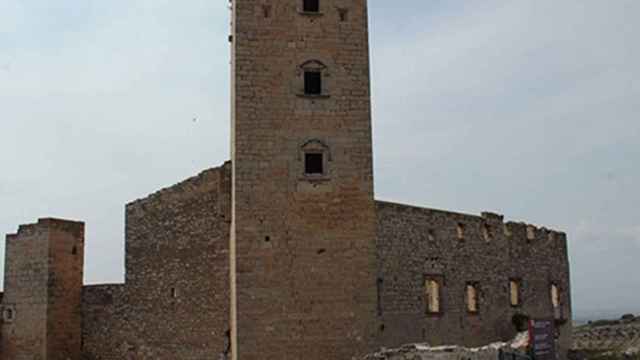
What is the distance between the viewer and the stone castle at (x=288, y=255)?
21031mm

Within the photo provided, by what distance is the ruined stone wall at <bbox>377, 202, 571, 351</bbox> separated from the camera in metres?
25.6

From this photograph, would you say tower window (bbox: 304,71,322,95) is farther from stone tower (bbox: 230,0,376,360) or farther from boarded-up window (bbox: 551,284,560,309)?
boarded-up window (bbox: 551,284,560,309)

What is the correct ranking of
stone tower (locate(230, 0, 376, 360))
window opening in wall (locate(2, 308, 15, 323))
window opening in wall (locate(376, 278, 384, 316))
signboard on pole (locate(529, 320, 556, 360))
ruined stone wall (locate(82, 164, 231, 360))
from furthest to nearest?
window opening in wall (locate(2, 308, 15, 323)), window opening in wall (locate(376, 278, 384, 316)), ruined stone wall (locate(82, 164, 231, 360)), stone tower (locate(230, 0, 376, 360)), signboard on pole (locate(529, 320, 556, 360))

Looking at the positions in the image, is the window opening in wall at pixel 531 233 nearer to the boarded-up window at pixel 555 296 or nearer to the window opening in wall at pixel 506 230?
the window opening in wall at pixel 506 230

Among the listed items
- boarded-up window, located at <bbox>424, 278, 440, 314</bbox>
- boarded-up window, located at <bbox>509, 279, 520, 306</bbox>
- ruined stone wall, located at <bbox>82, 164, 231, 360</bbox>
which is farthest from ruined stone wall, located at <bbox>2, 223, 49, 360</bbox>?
boarded-up window, located at <bbox>509, 279, 520, 306</bbox>

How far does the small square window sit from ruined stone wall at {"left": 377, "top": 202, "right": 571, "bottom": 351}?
14.0 ft

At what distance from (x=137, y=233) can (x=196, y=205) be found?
2301 mm

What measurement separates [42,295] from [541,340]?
16396 millimetres

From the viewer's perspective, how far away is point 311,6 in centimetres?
2212

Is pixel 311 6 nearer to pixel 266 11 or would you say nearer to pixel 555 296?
pixel 266 11

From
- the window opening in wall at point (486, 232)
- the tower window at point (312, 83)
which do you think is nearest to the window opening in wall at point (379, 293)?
the window opening in wall at point (486, 232)

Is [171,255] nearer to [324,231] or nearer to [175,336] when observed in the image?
[175,336]

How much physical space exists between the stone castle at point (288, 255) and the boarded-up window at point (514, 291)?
0.14 ft

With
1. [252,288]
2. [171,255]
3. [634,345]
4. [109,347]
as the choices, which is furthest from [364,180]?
[634,345]
